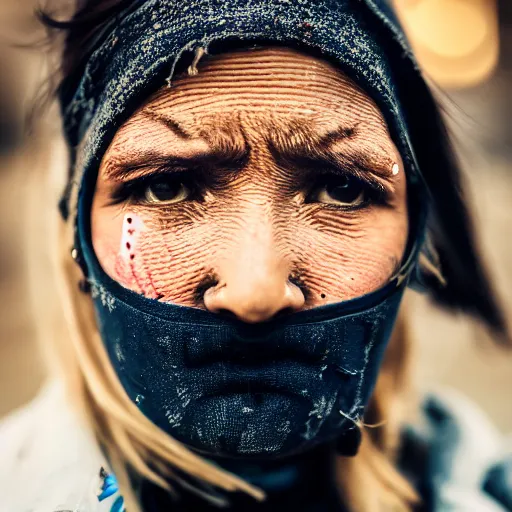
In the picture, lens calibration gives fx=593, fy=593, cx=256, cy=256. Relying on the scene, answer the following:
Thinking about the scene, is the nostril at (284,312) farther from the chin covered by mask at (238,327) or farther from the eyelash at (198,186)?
the eyelash at (198,186)

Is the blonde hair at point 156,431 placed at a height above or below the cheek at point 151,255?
below

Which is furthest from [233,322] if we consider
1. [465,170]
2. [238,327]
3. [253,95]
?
[465,170]

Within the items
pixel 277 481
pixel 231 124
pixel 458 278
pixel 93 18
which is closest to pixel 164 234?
pixel 231 124

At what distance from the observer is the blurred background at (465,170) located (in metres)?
1.59

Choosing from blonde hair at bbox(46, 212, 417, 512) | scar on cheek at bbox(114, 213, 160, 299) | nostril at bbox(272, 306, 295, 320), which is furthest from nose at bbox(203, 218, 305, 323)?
blonde hair at bbox(46, 212, 417, 512)

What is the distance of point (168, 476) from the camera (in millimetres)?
1352

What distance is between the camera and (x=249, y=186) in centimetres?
108

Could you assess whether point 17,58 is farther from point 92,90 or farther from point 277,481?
point 277,481

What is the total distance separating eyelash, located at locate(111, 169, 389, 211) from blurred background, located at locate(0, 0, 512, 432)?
31 cm

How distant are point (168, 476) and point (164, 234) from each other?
23.3 inches

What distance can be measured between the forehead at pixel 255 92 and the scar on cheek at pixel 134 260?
218 millimetres

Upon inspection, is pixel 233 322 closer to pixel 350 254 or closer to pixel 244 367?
pixel 244 367

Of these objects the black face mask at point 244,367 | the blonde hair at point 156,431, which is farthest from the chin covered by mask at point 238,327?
the blonde hair at point 156,431

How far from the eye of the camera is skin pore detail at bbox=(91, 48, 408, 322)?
1061 mm
